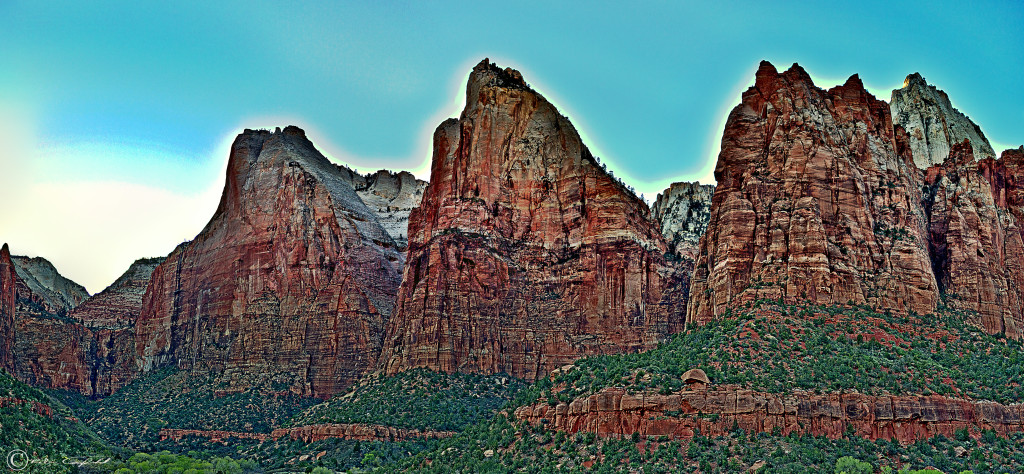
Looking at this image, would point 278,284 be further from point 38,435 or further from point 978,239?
point 978,239

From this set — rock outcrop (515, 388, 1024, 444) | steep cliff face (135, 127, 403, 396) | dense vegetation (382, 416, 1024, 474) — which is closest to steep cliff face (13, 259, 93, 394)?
steep cliff face (135, 127, 403, 396)

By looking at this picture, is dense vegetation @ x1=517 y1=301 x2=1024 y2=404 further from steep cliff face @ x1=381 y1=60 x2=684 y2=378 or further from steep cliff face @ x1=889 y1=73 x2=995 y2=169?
steep cliff face @ x1=381 y1=60 x2=684 y2=378

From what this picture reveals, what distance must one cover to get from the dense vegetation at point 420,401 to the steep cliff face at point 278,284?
19.2 meters

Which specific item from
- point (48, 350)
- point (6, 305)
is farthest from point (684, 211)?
point (6, 305)

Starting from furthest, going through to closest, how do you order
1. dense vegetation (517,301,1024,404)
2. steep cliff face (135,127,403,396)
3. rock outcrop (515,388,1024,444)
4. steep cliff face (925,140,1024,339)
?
steep cliff face (135,127,403,396) → steep cliff face (925,140,1024,339) → dense vegetation (517,301,1024,404) → rock outcrop (515,388,1024,444)

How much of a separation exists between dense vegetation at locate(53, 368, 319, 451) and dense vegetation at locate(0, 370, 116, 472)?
16.7 meters

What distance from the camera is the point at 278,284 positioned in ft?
604

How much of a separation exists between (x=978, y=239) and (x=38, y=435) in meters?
82.0

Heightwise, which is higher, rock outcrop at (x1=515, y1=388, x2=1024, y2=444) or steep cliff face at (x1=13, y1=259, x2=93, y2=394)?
steep cliff face at (x1=13, y1=259, x2=93, y2=394)

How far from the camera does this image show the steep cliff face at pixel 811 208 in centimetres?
12025

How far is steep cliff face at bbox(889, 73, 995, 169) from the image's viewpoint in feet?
495

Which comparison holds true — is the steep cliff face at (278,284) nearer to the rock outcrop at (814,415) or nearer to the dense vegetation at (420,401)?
the dense vegetation at (420,401)

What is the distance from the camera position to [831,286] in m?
119

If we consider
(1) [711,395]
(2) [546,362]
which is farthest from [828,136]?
(2) [546,362]
